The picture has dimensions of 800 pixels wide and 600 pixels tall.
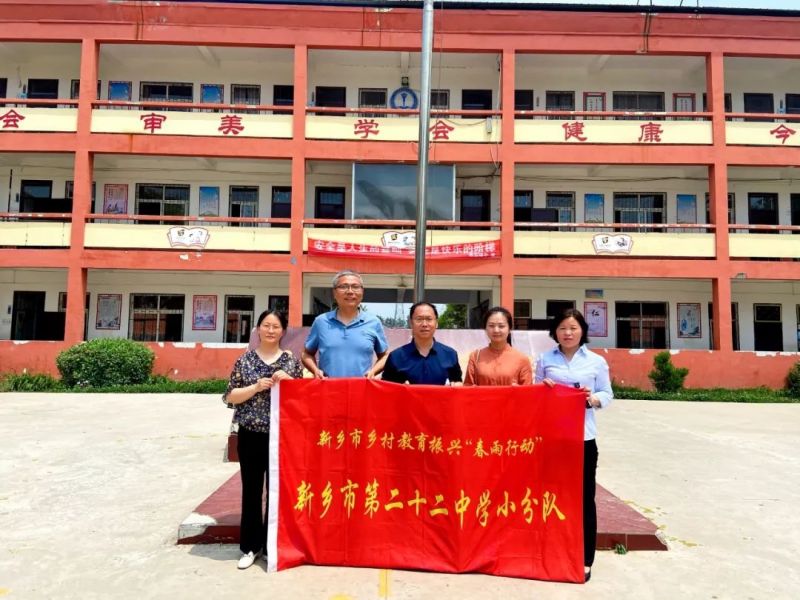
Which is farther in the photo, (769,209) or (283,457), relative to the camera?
(769,209)

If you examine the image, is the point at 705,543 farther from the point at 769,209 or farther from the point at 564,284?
the point at 769,209

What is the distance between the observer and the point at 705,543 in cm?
393

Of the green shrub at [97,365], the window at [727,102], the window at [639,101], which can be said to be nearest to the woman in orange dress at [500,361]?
the green shrub at [97,365]

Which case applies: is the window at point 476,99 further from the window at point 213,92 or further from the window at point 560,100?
the window at point 213,92

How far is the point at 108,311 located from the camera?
1697 centimetres

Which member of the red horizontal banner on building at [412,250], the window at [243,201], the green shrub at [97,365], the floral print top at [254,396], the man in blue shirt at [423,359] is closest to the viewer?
the floral print top at [254,396]

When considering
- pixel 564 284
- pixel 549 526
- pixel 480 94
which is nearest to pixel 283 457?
pixel 549 526

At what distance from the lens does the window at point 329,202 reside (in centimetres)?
1727

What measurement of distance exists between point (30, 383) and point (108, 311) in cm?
376

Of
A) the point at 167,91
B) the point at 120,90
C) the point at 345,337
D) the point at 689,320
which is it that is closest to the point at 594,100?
the point at 689,320

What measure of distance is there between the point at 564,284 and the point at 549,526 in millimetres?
14334

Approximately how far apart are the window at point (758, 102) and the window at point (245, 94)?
48.4 ft

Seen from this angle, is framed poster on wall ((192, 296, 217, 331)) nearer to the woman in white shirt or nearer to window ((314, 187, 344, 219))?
window ((314, 187, 344, 219))

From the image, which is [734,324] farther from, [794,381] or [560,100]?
[560,100]
